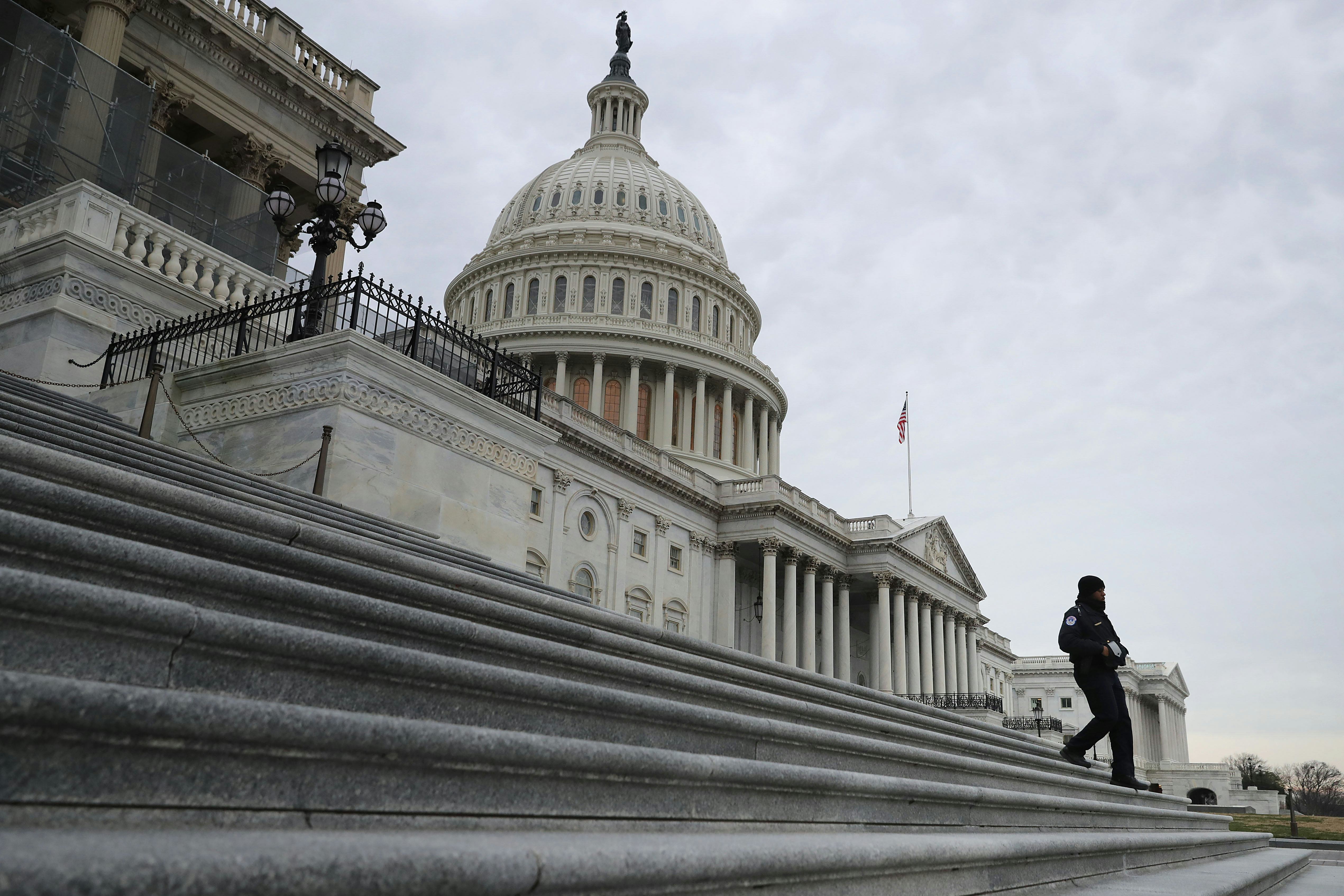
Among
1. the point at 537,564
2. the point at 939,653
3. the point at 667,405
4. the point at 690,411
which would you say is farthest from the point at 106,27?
the point at 939,653

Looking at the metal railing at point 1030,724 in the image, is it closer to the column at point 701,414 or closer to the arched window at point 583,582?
the column at point 701,414

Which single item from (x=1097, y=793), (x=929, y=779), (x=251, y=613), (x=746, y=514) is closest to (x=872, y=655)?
(x=746, y=514)

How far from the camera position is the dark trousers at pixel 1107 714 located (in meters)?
10.7

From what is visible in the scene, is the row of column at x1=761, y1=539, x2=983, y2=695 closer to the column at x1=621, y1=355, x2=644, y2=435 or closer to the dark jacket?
the column at x1=621, y1=355, x2=644, y2=435

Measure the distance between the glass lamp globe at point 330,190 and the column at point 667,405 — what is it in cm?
5102

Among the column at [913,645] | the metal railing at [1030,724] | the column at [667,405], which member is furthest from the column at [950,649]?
the column at [667,405]

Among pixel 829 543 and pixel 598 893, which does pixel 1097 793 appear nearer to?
pixel 598 893

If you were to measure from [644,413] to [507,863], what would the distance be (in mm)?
64853

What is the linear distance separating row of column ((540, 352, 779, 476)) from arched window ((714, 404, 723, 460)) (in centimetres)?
10

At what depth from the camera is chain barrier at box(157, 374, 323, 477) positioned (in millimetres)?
12172

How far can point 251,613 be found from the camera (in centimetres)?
441

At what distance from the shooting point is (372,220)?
15.5 meters

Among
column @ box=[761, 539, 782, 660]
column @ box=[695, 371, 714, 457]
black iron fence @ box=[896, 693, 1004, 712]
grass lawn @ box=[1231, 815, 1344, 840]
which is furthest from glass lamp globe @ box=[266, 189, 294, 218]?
column @ box=[695, 371, 714, 457]

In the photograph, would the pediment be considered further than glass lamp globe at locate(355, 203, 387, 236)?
Yes
